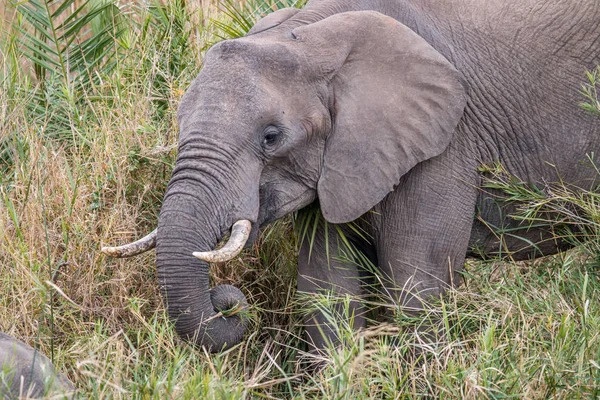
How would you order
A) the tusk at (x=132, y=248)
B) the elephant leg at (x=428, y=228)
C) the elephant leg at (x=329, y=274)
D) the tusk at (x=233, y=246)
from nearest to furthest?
the tusk at (x=233, y=246) < the tusk at (x=132, y=248) < the elephant leg at (x=428, y=228) < the elephant leg at (x=329, y=274)

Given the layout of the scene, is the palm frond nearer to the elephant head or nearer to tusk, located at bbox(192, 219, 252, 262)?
the elephant head

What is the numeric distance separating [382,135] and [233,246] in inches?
32.7

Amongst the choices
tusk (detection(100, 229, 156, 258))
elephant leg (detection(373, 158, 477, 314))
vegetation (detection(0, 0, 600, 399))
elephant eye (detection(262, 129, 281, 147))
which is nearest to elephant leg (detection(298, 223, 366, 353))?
vegetation (detection(0, 0, 600, 399))

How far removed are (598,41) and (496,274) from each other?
1.23 metres

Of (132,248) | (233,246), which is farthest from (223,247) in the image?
(132,248)

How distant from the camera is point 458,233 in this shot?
4.52m

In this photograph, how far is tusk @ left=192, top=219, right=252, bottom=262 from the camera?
12.9ft

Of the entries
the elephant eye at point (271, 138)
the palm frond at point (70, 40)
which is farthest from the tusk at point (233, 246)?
the palm frond at point (70, 40)

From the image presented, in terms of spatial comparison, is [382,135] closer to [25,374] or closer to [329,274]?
[329,274]

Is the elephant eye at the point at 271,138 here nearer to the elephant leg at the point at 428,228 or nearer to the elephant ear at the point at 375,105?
the elephant ear at the point at 375,105

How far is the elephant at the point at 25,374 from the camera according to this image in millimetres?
3420

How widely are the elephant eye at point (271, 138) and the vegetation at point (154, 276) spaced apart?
2.13ft

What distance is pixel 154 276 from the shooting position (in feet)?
16.7

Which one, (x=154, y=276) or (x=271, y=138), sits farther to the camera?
(x=154, y=276)
